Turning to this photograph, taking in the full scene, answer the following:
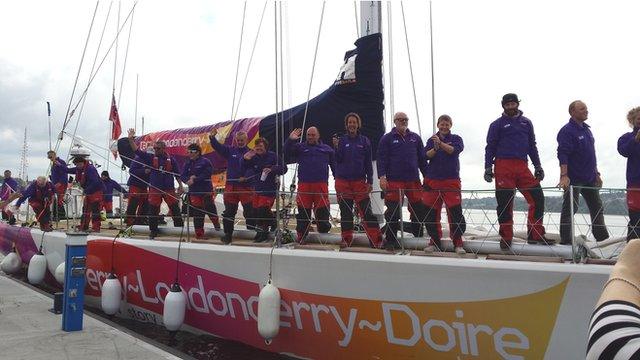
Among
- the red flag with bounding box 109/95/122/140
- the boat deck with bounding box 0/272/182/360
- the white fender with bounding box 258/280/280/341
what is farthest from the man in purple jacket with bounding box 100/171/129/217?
the white fender with bounding box 258/280/280/341

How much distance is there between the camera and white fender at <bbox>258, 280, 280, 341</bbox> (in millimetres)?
4113

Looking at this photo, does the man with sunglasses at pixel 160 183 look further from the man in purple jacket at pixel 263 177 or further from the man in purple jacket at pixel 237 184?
the man in purple jacket at pixel 263 177

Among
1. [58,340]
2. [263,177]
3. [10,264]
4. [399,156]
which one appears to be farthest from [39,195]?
[399,156]

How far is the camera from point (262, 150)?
567 centimetres

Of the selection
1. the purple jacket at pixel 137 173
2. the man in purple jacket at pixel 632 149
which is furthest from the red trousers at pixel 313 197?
the purple jacket at pixel 137 173

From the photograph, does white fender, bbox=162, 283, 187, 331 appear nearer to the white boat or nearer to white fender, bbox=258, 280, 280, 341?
the white boat

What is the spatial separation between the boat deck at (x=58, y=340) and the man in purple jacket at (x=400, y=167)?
88.4 inches

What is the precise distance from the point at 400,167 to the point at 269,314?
1.77 metres

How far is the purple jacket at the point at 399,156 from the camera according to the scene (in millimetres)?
4582

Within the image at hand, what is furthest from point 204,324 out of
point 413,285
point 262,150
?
point 413,285

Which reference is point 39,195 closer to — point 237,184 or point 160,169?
point 160,169

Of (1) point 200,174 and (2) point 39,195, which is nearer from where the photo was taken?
(1) point 200,174

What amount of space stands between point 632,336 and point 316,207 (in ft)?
14.0

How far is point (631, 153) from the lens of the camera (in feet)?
13.5
